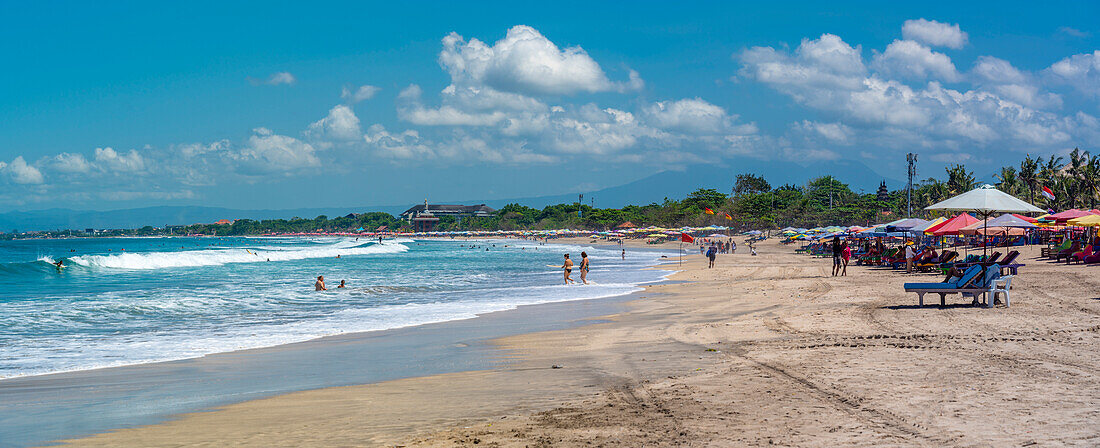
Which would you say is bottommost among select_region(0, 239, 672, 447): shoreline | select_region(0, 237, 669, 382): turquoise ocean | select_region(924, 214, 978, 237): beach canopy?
select_region(0, 237, 669, 382): turquoise ocean

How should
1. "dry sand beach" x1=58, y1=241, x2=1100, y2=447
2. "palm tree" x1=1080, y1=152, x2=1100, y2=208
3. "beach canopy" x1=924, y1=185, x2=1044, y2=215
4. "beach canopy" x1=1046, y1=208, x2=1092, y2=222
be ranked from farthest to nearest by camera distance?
"palm tree" x1=1080, y1=152, x2=1100, y2=208, "beach canopy" x1=1046, y1=208, x2=1092, y2=222, "beach canopy" x1=924, y1=185, x2=1044, y2=215, "dry sand beach" x1=58, y1=241, x2=1100, y2=447

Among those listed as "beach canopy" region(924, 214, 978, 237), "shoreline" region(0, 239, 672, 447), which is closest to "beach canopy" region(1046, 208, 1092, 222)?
"beach canopy" region(924, 214, 978, 237)

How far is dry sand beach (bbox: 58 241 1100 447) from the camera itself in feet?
15.9

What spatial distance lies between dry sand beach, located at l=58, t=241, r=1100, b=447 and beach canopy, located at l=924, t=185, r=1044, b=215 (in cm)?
626

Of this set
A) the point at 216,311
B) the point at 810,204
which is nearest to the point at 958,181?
the point at 810,204

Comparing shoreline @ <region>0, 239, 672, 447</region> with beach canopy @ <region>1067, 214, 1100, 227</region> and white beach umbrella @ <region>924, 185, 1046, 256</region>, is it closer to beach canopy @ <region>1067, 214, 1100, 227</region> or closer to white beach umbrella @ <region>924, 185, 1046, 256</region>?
white beach umbrella @ <region>924, 185, 1046, 256</region>

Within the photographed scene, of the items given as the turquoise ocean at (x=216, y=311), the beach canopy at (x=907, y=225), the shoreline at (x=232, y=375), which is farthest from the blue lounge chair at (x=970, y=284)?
the beach canopy at (x=907, y=225)

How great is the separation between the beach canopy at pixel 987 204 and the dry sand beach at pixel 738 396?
20.6ft

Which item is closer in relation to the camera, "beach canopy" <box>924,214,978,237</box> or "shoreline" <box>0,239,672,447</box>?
"shoreline" <box>0,239,672,447</box>

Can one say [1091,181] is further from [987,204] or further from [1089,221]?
[987,204]

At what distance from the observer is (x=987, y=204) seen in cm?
1650

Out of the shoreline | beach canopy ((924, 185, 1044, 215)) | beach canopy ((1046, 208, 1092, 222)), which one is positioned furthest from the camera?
beach canopy ((1046, 208, 1092, 222))

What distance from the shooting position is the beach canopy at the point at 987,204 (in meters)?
16.4

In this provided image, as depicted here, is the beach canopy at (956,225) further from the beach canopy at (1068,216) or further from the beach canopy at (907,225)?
the beach canopy at (1068,216)
